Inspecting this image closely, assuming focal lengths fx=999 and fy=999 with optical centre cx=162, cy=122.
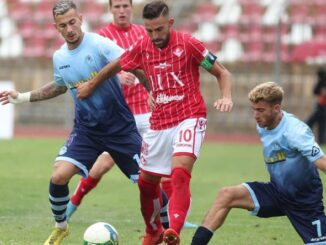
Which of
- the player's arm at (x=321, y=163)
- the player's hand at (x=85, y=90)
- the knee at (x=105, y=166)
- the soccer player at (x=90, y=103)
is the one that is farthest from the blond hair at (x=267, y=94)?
the knee at (x=105, y=166)

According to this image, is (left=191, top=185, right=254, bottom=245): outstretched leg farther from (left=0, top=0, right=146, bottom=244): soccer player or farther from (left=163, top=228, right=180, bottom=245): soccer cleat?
(left=0, top=0, right=146, bottom=244): soccer player

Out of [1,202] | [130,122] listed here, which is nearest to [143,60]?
[130,122]

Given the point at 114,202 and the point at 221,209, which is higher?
the point at 221,209

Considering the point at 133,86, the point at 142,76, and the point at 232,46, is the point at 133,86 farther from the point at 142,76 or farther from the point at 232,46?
the point at 232,46

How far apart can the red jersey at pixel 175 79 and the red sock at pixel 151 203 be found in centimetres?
60

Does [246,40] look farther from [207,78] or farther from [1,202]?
[1,202]

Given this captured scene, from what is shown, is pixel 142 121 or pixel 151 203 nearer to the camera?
pixel 151 203

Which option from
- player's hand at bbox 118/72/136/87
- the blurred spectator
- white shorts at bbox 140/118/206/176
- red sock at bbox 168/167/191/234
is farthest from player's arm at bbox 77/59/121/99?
the blurred spectator

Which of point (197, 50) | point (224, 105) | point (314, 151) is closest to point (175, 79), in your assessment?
point (197, 50)

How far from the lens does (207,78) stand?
2608 cm

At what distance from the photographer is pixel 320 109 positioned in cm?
2384

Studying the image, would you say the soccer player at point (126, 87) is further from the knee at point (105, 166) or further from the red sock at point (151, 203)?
the red sock at point (151, 203)

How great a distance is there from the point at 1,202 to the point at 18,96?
3.31 metres

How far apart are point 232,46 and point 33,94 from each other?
55.8 ft
